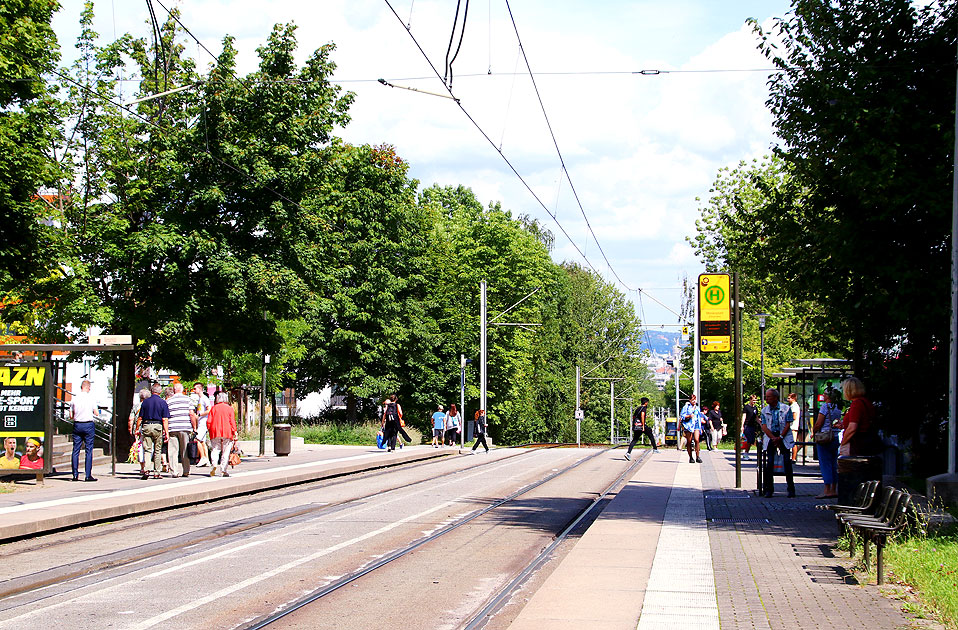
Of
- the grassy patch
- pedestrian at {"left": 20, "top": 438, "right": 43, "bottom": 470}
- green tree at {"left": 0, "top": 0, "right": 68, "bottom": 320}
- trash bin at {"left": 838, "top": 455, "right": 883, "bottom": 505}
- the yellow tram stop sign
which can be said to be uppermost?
green tree at {"left": 0, "top": 0, "right": 68, "bottom": 320}

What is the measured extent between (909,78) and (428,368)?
4247 cm

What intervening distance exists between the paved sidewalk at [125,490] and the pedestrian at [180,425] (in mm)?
412

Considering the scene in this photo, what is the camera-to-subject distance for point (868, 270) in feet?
46.4

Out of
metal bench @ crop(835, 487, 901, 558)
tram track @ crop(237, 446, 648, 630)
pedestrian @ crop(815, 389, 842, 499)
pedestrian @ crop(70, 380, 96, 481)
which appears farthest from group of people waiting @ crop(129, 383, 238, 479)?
metal bench @ crop(835, 487, 901, 558)

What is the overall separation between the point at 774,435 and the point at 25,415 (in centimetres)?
1296

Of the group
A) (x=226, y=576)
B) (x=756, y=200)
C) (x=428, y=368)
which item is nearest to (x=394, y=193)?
(x=428, y=368)

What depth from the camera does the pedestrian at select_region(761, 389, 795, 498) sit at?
17.3 meters

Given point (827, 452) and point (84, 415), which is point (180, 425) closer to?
point (84, 415)

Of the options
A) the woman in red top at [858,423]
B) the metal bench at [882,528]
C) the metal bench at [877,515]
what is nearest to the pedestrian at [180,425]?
the woman in red top at [858,423]

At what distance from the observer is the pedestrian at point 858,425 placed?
12594 mm

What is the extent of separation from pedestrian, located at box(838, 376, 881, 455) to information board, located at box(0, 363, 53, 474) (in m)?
13.4

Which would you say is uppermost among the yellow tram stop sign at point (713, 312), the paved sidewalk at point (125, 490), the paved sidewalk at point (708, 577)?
the yellow tram stop sign at point (713, 312)

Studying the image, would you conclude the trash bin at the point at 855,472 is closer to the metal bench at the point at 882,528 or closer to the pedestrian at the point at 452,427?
the metal bench at the point at 882,528

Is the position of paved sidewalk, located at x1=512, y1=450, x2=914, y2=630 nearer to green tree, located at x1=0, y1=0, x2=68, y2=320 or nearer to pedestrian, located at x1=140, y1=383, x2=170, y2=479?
pedestrian, located at x1=140, y1=383, x2=170, y2=479
